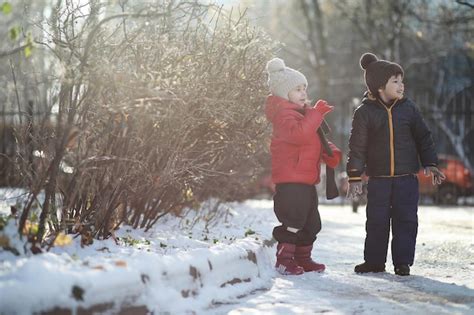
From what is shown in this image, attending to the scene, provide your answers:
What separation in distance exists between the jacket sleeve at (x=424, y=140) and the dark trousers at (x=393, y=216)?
0.62 ft

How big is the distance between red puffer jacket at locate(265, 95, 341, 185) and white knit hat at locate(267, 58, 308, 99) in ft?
0.56

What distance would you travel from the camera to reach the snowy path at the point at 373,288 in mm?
4277

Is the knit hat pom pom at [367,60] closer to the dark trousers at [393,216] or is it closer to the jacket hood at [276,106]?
the jacket hood at [276,106]

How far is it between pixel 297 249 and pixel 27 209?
247 cm

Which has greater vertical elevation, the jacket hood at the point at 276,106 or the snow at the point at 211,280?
the jacket hood at the point at 276,106

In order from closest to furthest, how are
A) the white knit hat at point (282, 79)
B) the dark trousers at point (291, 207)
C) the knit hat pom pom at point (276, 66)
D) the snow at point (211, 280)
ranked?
the snow at point (211, 280) < the dark trousers at point (291, 207) < the white knit hat at point (282, 79) < the knit hat pom pom at point (276, 66)

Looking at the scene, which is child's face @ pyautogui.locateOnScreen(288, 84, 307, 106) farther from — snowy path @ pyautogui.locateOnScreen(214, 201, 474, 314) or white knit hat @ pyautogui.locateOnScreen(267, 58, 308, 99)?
snowy path @ pyautogui.locateOnScreen(214, 201, 474, 314)

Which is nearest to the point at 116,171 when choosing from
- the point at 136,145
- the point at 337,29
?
the point at 136,145

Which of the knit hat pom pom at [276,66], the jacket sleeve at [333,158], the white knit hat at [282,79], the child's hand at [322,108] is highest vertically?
the knit hat pom pom at [276,66]

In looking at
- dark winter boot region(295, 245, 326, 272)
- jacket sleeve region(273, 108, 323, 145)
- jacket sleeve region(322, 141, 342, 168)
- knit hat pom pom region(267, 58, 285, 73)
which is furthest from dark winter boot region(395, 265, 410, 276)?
knit hat pom pom region(267, 58, 285, 73)

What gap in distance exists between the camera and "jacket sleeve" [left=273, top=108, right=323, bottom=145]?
550cm

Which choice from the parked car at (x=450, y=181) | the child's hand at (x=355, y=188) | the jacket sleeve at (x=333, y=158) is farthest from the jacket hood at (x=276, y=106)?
the parked car at (x=450, y=181)

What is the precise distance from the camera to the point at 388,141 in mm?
5660

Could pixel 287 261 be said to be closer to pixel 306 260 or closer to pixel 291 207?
pixel 306 260
